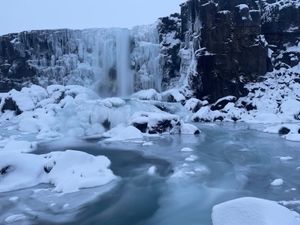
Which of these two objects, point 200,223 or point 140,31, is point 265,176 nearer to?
point 200,223

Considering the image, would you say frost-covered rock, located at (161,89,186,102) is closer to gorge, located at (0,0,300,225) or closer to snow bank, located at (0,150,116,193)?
gorge, located at (0,0,300,225)

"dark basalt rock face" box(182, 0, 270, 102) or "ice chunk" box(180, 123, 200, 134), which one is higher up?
"dark basalt rock face" box(182, 0, 270, 102)

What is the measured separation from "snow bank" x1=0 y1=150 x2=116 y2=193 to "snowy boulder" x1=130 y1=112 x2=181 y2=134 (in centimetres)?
1172

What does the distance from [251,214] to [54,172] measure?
28.6 ft

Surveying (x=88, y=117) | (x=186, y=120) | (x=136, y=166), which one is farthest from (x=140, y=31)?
(x=136, y=166)

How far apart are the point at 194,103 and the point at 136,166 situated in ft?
71.9

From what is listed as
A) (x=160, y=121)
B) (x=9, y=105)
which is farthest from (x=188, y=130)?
(x=9, y=105)

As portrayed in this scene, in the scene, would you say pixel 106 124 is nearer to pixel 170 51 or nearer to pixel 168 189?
pixel 168 189

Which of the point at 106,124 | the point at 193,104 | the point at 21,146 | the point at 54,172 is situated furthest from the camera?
the point at 193,104

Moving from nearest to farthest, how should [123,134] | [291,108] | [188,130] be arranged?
1. [123,134]
2. [188,130]
3. [291,108]

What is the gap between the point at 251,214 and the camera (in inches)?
228

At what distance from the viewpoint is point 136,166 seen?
15469 mm

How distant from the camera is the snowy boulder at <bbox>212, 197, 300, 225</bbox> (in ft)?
18.8

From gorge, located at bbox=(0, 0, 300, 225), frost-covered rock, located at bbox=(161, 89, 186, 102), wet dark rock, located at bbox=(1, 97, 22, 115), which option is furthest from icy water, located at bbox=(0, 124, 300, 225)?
frost-covered rock, located at bbox=(161, 89, 186, 102)
